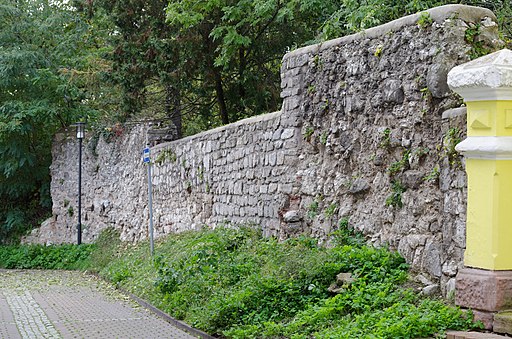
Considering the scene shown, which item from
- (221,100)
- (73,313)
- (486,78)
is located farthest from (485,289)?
(221,100)

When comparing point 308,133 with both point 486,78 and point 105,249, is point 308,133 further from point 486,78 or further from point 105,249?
point 105,249

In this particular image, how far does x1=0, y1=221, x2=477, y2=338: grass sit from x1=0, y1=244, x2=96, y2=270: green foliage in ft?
33.7

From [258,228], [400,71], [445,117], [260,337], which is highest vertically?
[400,71]

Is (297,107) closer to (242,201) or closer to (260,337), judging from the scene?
(242,201)

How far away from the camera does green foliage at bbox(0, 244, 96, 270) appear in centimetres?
2311

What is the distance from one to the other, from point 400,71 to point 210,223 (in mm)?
7243

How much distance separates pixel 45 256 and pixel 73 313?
12.5 metres

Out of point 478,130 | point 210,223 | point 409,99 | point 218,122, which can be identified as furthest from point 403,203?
point 218,122

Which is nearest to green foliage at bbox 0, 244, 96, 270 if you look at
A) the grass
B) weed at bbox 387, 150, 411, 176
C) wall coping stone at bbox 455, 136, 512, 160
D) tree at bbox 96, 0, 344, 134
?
tree at bbox 96, 0, 344, 134

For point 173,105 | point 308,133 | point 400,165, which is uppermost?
point 173,105

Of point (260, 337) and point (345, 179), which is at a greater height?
point (345, 179)

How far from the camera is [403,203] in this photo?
28.9 ft

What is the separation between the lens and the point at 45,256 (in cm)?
2417

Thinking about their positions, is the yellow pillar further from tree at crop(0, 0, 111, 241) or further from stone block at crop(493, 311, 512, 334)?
tree at crop(0, 0, 111, 241)
